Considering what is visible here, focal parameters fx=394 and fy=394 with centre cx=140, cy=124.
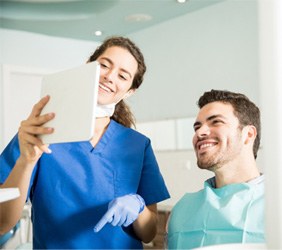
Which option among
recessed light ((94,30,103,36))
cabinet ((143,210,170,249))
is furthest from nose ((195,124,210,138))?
recessed light ((94,30,103,36))

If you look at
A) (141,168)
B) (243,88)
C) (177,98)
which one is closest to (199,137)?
(141,168)

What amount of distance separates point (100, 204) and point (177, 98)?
6.47ft

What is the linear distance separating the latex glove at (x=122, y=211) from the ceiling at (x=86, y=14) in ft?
6.39

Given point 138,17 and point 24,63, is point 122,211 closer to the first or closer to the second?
point 138,17

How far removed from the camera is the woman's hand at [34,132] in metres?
0.51

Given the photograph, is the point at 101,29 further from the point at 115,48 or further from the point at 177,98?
the point at 115,48

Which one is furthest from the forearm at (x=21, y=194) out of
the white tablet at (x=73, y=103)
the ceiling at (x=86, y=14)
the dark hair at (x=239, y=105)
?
the ceiling at (x=86, y=14)

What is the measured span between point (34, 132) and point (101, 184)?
27 cm

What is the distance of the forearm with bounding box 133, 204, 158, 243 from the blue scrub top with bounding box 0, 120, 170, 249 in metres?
0.02

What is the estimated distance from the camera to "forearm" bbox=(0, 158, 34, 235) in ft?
1.98

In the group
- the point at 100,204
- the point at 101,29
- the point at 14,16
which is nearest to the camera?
the point at 100,204

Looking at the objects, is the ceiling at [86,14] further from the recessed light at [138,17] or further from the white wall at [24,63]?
the white wall at [24,63]

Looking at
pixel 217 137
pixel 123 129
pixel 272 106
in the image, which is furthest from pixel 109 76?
pixel 272 106

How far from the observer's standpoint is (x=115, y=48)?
0.78 metres
